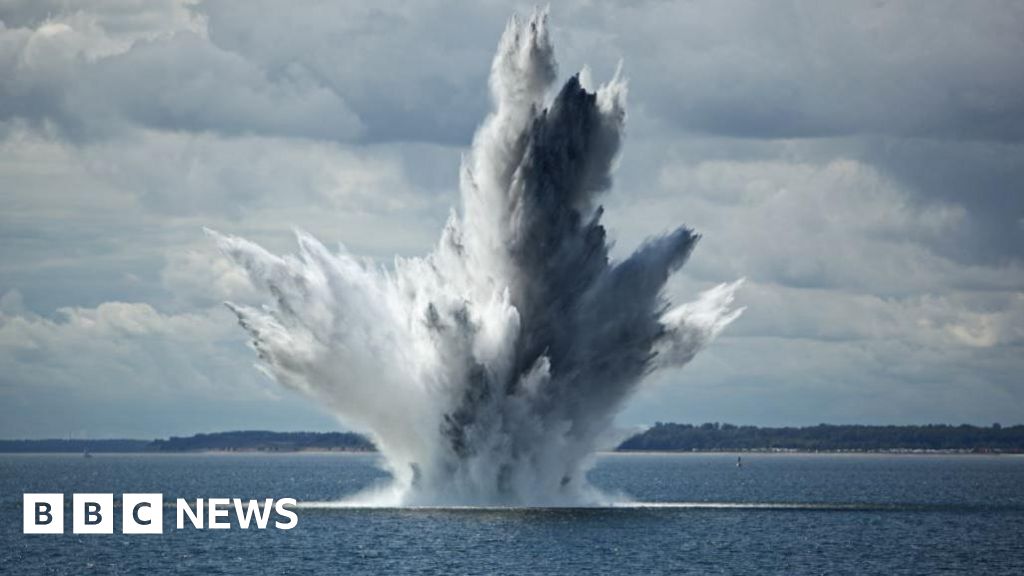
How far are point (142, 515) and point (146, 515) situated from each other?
101 cm

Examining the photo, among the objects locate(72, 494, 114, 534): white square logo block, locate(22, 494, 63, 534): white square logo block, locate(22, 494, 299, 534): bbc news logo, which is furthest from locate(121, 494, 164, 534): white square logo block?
locate(22, 494, 63, 534): white square logo block

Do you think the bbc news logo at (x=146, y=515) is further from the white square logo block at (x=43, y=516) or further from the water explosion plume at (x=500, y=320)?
the water explosion plume at (x=500, y=320)

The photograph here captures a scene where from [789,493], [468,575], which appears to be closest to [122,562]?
[468,575]

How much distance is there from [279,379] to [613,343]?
2179cm

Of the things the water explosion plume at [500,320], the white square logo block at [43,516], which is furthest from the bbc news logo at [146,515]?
the water explosion plume at [500,320]

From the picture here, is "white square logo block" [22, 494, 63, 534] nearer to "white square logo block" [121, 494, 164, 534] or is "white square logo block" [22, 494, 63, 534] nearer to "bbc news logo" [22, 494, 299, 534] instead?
"bbc news logo" [22, 494, 299, 534]

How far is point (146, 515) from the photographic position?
118125 millimetres

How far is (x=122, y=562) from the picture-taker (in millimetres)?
84750

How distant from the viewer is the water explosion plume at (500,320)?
3994 inches

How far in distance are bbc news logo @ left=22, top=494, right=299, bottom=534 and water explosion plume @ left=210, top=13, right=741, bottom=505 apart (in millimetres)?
11167

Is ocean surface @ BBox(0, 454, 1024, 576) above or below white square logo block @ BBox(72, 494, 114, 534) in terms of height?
below

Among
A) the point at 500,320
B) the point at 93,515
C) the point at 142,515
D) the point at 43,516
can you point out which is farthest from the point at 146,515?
the point at 500,320

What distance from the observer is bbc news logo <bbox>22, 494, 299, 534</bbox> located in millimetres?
106562

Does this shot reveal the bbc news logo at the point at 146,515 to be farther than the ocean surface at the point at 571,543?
Yes
